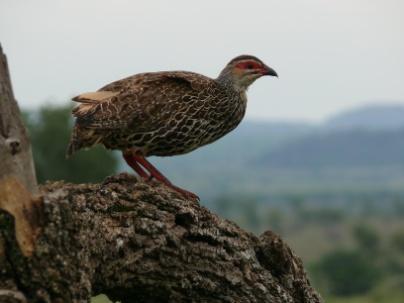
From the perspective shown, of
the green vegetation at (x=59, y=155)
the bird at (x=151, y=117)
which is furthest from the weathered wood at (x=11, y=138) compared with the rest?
the green vegetation at (x=59, y=155)

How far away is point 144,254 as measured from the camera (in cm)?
712

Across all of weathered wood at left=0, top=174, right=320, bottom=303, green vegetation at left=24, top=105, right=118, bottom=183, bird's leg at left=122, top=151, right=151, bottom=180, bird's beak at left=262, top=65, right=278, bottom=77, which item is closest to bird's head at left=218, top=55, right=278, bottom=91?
bird's beak at left=262, top=65, right=278, bottom=77

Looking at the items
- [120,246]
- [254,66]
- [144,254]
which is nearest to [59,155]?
[254,66]

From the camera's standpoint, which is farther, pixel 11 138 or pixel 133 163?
pixel 133 163

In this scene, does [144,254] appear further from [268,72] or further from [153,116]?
[268,72]

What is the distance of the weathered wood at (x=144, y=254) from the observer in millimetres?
6090

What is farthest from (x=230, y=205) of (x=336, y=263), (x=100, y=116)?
(x=100, y=116)

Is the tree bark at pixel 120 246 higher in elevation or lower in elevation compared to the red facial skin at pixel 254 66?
lower

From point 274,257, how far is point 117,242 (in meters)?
1.53

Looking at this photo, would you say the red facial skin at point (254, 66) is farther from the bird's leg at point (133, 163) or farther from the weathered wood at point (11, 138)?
the weathered wood at point (11, 138)

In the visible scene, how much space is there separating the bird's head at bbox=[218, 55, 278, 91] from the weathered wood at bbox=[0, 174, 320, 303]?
362 centimetres

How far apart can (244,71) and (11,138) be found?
595 cm

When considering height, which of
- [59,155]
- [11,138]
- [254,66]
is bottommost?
[59,155]

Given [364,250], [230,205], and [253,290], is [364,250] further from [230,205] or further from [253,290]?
[253,290]
